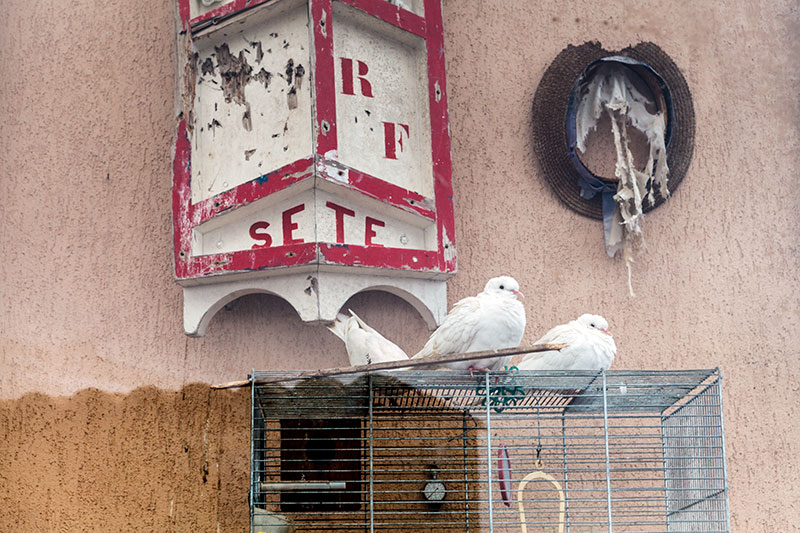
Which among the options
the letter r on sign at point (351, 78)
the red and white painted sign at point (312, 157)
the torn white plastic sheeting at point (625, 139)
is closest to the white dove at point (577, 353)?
the red and white painted sign at point (312, 157)

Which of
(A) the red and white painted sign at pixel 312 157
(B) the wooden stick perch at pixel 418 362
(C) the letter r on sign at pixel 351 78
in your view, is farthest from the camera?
(C) the letter r on sign at pixel 351 78

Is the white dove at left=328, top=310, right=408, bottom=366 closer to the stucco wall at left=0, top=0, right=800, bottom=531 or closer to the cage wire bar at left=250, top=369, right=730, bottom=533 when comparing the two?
the cage wire bar at left=250, top=369, right=730, bottom=533

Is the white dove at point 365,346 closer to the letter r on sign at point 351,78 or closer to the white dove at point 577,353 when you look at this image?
the white dove at point 577,353

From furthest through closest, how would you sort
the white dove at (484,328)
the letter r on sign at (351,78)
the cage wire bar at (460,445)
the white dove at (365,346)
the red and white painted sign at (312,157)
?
the letter r on sign at (351,78), the red and white painted sign at (312,157), the white dove at (365,346), the white dove at (484,328), the cage wire bar at (460,445)

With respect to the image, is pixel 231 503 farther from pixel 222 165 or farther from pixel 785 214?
pixel 785 214

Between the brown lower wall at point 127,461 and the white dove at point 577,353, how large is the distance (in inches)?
35.2

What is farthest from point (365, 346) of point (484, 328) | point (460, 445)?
point (460, 445)

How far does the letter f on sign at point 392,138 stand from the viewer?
294cm

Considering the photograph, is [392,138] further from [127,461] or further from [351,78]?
[127,461]

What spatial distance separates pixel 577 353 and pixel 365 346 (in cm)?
55

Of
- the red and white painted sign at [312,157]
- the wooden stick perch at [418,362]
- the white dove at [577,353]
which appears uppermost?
the red and white painted sign at [312,157]

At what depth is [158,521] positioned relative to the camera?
286cm

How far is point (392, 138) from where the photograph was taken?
2953mm

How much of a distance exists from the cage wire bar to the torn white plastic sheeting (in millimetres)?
653
